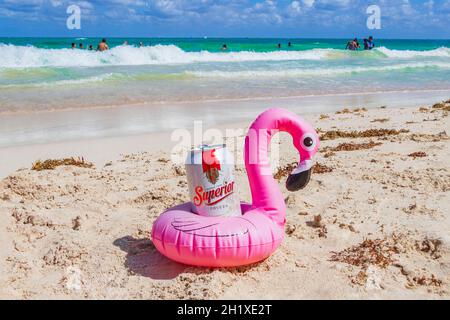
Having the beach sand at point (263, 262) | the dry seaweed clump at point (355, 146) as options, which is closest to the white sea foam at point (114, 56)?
the dry seaweed clump at point (355, 146)

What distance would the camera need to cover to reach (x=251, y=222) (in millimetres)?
3301

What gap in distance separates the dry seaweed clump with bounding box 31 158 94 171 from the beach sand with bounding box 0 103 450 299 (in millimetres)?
158

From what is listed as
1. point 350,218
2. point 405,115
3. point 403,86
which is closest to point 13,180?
point 350,218

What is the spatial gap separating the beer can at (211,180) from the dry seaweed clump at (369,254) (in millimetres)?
862

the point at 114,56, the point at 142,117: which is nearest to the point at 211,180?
the point at 142,117

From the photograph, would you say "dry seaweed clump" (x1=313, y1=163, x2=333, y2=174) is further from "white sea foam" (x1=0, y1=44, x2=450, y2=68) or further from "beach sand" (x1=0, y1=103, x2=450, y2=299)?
"white sea foam" (x1=0, y1=44, x2=450, y2=68)

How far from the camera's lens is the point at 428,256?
11.3 feet

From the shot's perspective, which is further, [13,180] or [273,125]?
[13,180]

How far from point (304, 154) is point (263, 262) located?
802 mm

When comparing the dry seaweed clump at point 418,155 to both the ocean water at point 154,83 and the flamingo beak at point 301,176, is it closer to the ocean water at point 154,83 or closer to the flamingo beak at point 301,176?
the flamingo beak at point 301,176

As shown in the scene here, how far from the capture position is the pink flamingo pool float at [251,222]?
125 inches
